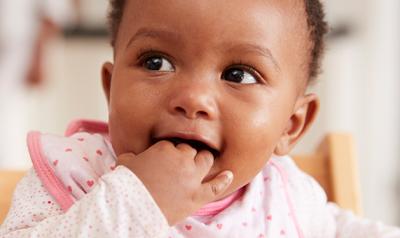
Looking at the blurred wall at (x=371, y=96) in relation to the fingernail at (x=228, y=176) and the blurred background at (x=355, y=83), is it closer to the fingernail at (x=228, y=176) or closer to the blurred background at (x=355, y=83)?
the blurred background at (x=355, y=83)

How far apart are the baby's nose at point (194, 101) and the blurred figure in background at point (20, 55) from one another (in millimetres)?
1708

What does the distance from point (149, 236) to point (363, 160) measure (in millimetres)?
1839

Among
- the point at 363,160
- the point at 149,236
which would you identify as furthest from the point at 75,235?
the point at 363,160

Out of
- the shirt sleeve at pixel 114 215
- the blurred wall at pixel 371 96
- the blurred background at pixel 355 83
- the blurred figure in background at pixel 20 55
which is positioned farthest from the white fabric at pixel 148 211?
the blurred figure in background at pixel 20 55

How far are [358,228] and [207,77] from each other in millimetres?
333

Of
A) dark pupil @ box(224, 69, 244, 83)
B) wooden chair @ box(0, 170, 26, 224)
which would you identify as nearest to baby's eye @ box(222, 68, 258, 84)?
dark pupil @ box(224, 69, 244, 83)

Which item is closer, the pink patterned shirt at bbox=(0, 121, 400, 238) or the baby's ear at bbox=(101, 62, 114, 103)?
the pink patterned shirt at bbox=(0, 121, 400, 238)

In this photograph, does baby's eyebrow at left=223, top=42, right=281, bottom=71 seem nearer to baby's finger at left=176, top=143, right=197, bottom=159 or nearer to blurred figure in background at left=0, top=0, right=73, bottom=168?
baby's finger at left=176, top=143, right=197, bottom=159

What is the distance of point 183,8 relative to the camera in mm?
683

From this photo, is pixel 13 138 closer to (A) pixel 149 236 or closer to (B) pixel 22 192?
(B) pixel 22 192

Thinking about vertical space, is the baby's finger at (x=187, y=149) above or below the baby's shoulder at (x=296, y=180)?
above

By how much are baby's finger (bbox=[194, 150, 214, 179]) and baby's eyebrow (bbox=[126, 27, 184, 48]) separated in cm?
12

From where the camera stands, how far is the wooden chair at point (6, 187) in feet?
2.79

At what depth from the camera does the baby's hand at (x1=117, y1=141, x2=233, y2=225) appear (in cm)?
61
